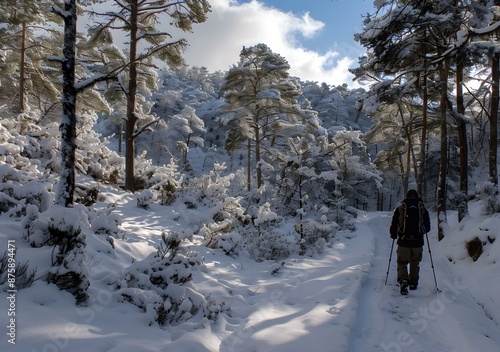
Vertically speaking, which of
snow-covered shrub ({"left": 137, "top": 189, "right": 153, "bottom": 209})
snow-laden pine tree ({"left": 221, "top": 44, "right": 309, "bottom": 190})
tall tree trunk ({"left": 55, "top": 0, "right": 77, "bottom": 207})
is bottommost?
snow-covered shrub ({"left": 137, "top": 189, "right": 153, "bottom": 209})

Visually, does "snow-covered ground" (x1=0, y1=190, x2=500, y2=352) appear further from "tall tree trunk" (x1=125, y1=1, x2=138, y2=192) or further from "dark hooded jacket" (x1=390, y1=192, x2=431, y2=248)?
"tall tree trunk" (x1=125, y1=1, x2=138, y2=192)

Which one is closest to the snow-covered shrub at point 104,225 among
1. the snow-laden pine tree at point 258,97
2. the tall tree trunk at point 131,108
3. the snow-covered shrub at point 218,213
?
the snow-covered shrub at point 218,213

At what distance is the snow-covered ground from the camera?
9.34 feet

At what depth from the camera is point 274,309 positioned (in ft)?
15.8

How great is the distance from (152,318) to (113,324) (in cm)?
41

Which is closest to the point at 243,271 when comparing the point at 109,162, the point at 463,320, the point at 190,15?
the point at 463,320

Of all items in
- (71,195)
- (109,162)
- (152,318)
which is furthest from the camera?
(109,162)

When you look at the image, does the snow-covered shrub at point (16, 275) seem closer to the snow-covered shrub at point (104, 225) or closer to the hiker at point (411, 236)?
the snow-covered shrub at point (104, 225)

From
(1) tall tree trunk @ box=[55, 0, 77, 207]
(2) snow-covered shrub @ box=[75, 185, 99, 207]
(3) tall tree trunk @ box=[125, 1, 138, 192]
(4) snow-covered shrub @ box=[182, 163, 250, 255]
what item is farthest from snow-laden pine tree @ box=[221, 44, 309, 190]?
(1) tall tree trunk @ box=[55, 0, 77, 207]

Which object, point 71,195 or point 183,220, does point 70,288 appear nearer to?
point 71,195

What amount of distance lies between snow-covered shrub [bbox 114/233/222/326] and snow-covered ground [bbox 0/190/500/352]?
0.13m

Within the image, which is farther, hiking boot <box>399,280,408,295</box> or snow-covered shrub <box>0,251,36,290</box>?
hiking boot <box>399,280,408,295</box>

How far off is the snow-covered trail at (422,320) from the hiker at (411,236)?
12.9 inches

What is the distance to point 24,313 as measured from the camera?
2.70 metres
